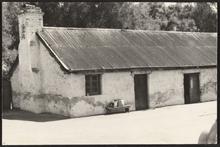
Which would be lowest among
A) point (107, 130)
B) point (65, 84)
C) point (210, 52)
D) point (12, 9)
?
point (107, 130)

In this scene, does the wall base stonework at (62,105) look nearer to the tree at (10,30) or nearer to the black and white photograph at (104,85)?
the black and white photograph at (104,85)

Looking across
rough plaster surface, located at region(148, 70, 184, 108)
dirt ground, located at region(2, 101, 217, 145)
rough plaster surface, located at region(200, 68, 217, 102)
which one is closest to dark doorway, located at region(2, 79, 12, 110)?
dirt ground, located at region(2, 101, 217, 145)

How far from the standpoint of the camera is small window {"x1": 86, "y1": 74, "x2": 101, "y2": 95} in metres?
20.1

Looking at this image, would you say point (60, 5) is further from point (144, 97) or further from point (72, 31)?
point (144, 97)

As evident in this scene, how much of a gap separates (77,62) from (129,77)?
3.07 metres

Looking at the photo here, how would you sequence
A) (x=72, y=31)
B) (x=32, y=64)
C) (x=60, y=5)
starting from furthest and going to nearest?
(x=60, y=5) → (x=72, y=31) → (x=32, y=64)

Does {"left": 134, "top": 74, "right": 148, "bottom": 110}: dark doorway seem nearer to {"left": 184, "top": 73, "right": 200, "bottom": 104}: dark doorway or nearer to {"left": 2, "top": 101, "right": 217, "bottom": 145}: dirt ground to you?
{"left": 2, "top": 101, "right": 217, "bottom": 145}: dirt ground

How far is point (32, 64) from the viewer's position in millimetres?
21453

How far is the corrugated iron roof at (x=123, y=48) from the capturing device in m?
20.8

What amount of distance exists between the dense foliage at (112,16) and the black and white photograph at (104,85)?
7.11m

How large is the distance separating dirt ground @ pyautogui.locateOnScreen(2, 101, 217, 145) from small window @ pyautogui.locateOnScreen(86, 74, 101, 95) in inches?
54.4

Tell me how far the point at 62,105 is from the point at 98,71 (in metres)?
2.40

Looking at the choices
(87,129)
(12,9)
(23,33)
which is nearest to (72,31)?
(23,33)

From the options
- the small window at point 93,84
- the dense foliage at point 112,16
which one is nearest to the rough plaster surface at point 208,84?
the small window at point 93,84
